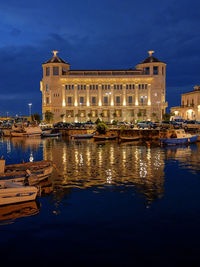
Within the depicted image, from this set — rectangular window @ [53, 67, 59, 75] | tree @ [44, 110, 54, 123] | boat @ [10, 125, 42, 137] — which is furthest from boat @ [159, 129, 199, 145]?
rectangular window @ [53, 67, 59, 75]

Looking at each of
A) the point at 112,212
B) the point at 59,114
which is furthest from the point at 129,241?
the point at 59,114

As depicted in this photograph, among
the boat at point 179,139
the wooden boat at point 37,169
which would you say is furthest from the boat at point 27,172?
the boat at point 179,139

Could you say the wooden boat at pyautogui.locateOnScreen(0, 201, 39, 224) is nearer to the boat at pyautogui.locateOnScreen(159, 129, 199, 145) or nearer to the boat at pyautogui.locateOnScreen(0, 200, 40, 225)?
the boat at pyautogui.locateOnScreen(0, 200, 40, 225)

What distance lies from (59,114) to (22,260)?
114m

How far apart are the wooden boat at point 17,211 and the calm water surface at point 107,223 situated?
0.18 feet

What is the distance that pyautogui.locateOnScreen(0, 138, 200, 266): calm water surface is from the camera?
39.4 feet

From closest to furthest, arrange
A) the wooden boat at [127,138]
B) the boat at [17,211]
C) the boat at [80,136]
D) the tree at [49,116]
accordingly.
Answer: the boat at [17,211] < the wooden boat at [127,138] < the boat at [80,136] < the tree at [49,116]

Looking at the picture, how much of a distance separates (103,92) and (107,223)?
113 metres

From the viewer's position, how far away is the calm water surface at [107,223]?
1200 centimetres

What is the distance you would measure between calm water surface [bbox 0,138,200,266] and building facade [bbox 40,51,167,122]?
328ft

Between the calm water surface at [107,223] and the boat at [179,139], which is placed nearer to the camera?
the calm water surface at [107,223]

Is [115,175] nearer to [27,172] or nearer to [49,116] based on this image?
[27,172]

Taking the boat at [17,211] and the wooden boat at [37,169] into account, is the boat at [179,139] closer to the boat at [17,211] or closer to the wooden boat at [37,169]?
the wooden boat at [37,169]

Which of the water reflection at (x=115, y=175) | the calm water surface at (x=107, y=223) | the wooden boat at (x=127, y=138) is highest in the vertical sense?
the wooden boat at (x=127, y=138)
